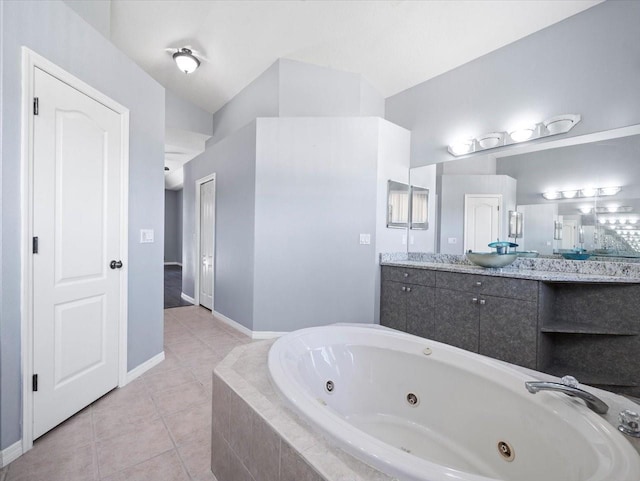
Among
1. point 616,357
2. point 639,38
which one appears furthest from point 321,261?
point 639,38

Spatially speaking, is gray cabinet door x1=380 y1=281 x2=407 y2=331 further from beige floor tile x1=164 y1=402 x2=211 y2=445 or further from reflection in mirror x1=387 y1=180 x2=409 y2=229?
beige floor tile x1=164 y1=402 x2=211 y2=445

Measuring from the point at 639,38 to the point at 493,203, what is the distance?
4.69ft

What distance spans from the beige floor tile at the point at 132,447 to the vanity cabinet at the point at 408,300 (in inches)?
85.4

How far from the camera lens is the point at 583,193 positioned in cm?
238

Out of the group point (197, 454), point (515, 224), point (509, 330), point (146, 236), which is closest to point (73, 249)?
point (146, 236)

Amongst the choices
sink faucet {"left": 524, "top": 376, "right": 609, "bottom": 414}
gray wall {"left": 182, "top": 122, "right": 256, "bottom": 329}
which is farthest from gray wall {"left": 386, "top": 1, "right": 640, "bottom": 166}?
sink faucet {"left": 524, "top": 376, "right": 609, "bottom": 414}

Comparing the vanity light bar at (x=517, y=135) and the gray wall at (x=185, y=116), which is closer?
the vanity light bar at (x=517, y=135)

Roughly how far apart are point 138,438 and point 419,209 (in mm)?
3107

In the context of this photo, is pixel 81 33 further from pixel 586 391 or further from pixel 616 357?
pixel 616 357

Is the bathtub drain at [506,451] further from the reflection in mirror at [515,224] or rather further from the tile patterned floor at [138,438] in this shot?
the reflection in mirror at [515,224]

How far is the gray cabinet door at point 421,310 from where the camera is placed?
110 inches

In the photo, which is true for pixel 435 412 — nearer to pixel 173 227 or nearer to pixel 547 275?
pixel 547 275

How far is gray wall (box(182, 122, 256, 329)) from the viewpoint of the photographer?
335 centimetres

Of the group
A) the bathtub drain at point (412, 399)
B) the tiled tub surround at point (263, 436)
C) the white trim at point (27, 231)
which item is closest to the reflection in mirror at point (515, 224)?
the tiled tub surround at point (263, 436)
